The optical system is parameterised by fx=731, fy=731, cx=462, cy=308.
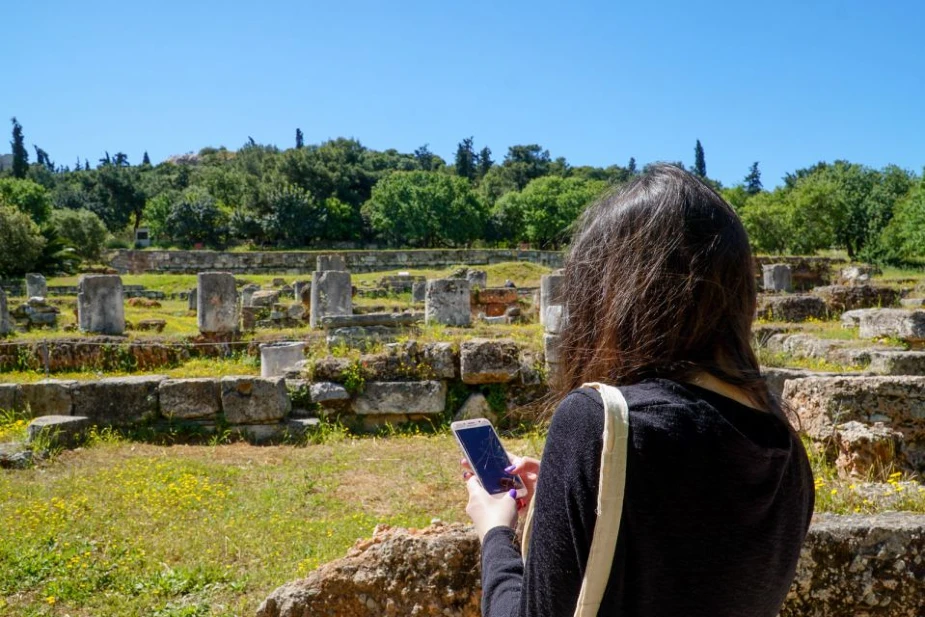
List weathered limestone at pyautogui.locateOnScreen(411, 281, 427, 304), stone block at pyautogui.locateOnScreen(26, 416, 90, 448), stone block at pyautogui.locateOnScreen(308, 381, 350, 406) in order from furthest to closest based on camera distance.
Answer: weathered limestone at pyautogui.locateOnScreen(411, 281, 427, 304), stone block at pyautogui.locateOnScreen(308, 381, 350, 406), stone block at pyautogui.locateOnScreen(26, 416, 90, 448)

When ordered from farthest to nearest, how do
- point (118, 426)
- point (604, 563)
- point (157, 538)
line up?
1. point (118, 426)
2. point (157, 538)
3. point (604, 563)

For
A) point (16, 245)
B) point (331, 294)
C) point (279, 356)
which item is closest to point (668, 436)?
point (279, 356)

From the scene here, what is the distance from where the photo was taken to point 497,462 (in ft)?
6.50

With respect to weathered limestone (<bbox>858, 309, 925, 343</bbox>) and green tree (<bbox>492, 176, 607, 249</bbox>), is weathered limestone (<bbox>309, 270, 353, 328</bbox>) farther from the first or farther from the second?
green tree (<bbox>492, 176, 607, 249</bbox>)

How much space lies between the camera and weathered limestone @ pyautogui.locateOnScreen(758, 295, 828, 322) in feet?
55.8

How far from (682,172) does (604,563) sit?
0.86m

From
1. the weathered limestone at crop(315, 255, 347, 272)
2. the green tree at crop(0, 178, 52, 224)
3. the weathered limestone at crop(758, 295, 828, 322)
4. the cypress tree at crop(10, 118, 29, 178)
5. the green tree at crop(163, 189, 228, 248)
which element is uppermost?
the cypress tree at crop(10, 118, 29, 178)

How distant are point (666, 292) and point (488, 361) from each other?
7.13 m

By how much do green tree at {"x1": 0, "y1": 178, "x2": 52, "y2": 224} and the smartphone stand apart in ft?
177

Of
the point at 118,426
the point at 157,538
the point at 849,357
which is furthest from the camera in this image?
the point at 849,357

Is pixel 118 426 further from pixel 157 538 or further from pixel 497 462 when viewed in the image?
pixel 497 462

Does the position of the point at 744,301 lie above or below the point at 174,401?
above

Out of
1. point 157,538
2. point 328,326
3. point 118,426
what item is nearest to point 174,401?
point 118,426

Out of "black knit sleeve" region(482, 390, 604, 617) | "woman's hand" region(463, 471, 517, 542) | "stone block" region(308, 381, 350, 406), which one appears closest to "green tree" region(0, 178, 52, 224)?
"stone block" region(308, 381, 350, 406)
